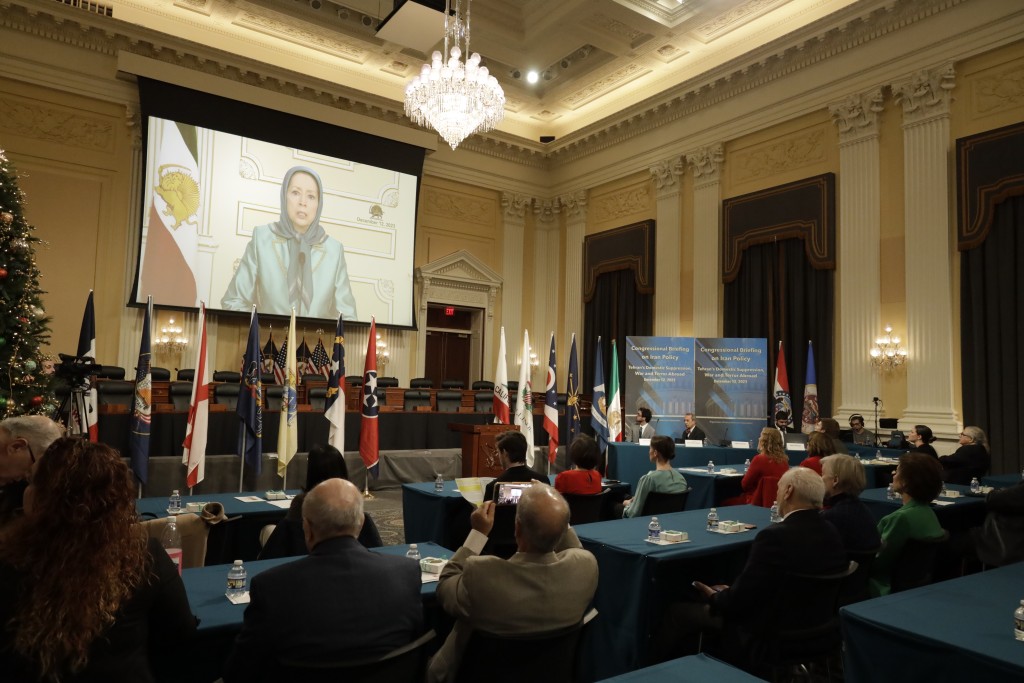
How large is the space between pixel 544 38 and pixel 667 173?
3.39m

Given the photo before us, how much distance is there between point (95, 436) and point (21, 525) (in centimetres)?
622

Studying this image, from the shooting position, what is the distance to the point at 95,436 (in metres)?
6.86

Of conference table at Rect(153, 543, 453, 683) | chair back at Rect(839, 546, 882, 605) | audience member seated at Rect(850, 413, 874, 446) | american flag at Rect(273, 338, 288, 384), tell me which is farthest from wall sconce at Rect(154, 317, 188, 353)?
chair back at Rect(839, 546, 882, 605)

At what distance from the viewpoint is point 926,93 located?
9172 mm

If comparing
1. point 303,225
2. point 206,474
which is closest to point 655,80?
point 303,225

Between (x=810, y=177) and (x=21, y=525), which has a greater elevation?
(x=810, y=177)

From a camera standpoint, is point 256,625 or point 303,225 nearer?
point 256,625

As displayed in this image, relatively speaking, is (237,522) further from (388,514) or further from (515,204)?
(515,204)

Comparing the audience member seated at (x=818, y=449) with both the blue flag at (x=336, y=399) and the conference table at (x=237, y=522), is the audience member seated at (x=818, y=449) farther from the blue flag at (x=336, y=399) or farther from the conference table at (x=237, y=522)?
the blue flag at (x=336, y=399)

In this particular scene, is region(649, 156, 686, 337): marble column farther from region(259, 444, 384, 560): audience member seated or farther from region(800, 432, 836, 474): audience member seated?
region(259, 444, 384, 560): audience member seated

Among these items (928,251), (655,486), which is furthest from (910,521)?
(928,251)

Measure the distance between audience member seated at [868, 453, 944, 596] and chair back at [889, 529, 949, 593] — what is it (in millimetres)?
17

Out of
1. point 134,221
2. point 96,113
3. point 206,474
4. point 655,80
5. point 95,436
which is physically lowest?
point 206,474

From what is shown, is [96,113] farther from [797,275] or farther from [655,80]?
[797,275]
